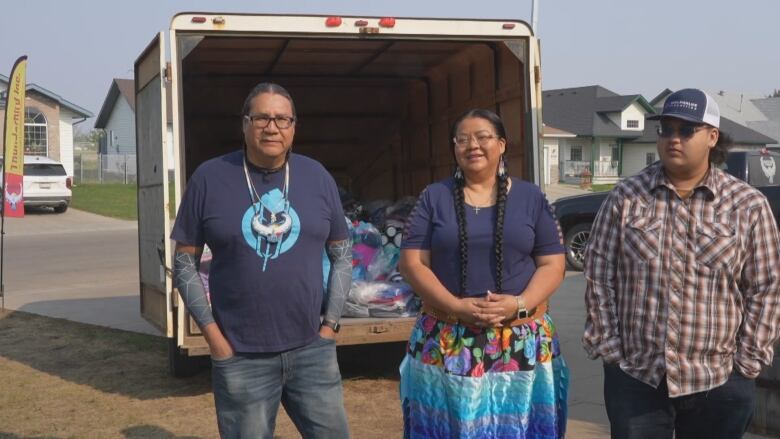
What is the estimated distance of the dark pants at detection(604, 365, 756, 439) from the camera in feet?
10.1

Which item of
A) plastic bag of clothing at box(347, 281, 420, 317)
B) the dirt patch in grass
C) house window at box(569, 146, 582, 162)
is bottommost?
the dirt patch in grass

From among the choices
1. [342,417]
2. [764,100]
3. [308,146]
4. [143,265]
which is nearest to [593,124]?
[764,100]

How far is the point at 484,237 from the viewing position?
337 cm

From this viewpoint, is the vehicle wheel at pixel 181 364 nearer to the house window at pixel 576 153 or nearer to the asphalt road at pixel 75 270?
the asphalt road at pixel 75 270

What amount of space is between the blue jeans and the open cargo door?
2.66 m

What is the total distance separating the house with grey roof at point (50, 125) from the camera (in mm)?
35500

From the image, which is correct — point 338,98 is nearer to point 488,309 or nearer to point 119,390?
point 119,390

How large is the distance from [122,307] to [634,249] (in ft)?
27.8

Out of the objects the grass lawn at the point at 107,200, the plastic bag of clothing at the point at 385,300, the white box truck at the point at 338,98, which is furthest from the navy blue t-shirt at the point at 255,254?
the grass lawn at the point at 107,200

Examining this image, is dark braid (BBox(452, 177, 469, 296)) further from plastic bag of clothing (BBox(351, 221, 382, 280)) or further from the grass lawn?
the grass lawn

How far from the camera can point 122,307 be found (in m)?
10.5

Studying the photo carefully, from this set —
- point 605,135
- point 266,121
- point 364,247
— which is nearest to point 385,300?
point 364,247

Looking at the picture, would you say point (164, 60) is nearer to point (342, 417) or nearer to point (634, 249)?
point (342, 417)

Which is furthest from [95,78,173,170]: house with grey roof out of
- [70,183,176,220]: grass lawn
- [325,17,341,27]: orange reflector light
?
[325,17,341,27]: orange reflector light
